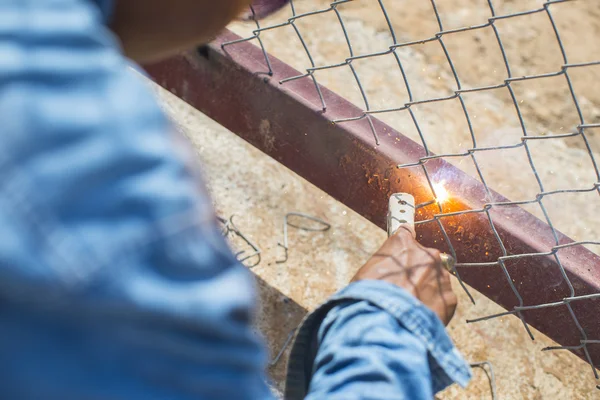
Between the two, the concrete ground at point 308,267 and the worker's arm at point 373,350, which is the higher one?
the worker's arm at point 373,350

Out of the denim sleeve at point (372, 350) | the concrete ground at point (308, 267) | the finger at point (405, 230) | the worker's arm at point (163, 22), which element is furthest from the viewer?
the concrete ground at point (308, 267)

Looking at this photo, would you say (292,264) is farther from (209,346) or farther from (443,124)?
(209,346)

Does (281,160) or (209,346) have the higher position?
(209,346)

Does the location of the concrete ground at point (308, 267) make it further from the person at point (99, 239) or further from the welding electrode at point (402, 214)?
the person at point (99, 239)

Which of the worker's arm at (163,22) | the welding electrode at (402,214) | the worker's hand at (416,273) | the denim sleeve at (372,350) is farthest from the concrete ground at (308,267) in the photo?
the worker's arm at (163,22)

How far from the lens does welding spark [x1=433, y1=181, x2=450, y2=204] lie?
151 centimetres

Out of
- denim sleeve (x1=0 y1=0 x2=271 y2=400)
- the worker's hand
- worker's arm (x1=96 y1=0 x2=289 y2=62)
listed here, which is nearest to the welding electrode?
the worker's hand

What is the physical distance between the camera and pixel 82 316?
1.59 ft

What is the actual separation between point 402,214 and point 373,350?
60cm

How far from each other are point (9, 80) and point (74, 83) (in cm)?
4

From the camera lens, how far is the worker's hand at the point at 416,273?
1.25 metres

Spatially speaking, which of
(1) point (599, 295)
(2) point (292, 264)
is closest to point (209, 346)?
(1) point (599, 295)

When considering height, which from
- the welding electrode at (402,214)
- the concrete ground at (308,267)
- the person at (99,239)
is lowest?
the concrete ground at (308,267)

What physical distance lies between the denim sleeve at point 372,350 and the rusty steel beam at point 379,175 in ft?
1.57
